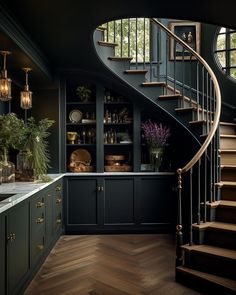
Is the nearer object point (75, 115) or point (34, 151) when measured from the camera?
point (34, 151)

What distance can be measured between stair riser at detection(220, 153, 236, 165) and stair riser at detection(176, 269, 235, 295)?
1.72 metres

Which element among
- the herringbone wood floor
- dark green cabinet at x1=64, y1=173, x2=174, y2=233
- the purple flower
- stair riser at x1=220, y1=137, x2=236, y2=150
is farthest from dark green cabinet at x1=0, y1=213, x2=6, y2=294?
stair riser at x1=220, y1=137, x2=236, y2=150

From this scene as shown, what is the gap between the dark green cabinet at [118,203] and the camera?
5.03 m

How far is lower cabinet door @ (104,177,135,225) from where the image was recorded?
5051mm

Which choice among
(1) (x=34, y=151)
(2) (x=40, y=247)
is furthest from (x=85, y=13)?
(2) (x=40, y=247)

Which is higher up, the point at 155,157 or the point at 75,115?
the point at 75,115

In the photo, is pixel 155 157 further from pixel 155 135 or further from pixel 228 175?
pixel 228 175

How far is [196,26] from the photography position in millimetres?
5730

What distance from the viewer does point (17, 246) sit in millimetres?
2652

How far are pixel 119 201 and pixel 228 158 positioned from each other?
1.69m

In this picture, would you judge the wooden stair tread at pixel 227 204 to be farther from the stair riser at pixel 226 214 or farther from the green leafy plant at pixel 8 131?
the green leafy plant at pixel 8 131

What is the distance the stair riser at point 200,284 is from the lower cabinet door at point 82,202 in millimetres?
2010

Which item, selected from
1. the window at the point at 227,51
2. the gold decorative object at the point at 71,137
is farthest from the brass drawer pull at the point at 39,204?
the window at the point at 227,51

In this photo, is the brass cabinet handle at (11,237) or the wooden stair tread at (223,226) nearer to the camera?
the brass cabinet handle at (11,237)
